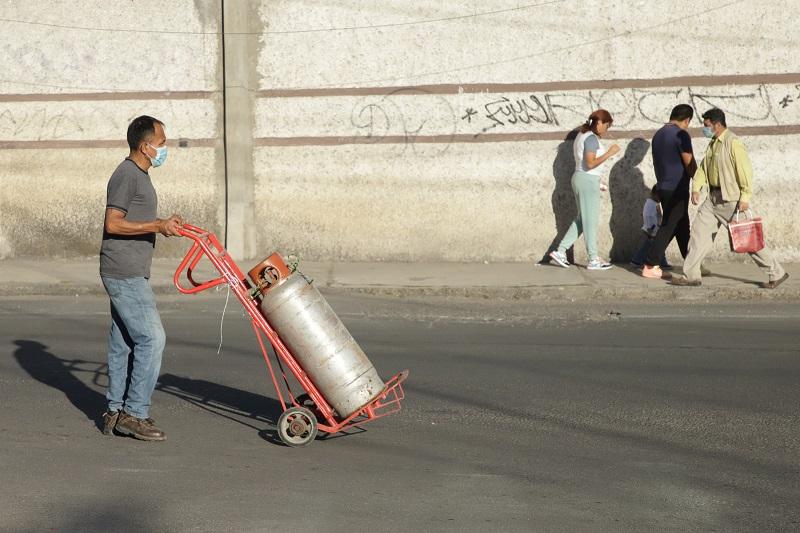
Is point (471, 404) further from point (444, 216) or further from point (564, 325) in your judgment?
point (444, 216)

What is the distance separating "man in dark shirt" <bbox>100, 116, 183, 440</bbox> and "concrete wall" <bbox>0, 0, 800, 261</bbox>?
752 centimetres

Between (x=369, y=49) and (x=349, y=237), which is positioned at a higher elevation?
(x=369, y=49)

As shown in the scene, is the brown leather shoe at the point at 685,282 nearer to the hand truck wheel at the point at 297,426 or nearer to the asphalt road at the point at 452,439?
the asphalt road at the point at 452,439

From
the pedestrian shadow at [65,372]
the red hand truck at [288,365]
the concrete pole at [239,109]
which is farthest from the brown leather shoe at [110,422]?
the concrete pole at [239,109]

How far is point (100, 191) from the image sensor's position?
1475 cm

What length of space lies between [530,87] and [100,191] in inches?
210

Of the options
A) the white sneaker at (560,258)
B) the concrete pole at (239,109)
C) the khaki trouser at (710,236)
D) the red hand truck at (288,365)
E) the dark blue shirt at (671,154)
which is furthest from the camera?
the concrete pole at (239,109)

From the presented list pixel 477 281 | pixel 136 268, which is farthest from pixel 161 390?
pixel 477 281

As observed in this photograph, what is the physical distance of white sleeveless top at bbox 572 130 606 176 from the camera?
13.4 metres

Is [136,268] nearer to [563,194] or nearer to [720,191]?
[720,191]

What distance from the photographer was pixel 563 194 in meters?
14.3

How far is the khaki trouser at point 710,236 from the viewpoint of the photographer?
39.7ft

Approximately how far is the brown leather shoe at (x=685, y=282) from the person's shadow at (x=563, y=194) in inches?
71.4

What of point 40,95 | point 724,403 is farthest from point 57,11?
point 724,403
